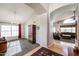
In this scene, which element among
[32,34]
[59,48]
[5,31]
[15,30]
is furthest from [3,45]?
[59,48]

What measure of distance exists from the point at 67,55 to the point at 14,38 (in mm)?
1251

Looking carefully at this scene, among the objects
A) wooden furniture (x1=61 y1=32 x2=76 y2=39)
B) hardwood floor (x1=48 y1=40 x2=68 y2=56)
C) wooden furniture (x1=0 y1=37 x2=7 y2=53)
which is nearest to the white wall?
hardwood floor (x1=48 y1=40 x2=68 y2=56)

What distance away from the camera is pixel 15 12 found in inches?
74.4

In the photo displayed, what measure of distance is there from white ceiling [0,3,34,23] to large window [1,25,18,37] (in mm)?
133

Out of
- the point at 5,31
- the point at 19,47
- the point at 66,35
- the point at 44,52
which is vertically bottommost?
the point at 44,52

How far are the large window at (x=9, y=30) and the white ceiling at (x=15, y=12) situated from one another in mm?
133

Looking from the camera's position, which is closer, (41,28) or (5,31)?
(5,31)

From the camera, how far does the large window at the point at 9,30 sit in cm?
183

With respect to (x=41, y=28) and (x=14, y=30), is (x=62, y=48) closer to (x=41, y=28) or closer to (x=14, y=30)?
(x=41, y=28)

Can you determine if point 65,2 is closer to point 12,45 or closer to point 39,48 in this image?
point 39,48

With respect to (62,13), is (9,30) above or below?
below

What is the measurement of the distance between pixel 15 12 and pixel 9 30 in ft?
A: 1.42

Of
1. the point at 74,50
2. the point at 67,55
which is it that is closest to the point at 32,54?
the point at 67,55

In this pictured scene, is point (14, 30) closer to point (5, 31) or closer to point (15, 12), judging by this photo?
point (5, 31)
